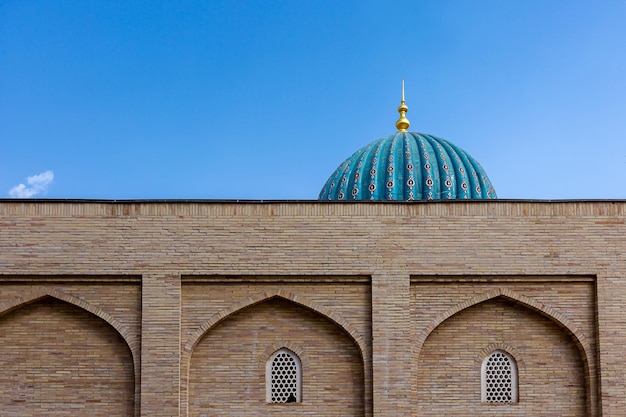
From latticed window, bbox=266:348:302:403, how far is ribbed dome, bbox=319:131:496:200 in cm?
672

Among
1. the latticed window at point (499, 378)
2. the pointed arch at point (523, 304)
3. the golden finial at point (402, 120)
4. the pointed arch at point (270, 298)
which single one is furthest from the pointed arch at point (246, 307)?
the golden finial at point (402, 120)

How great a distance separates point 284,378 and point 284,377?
11 millimetres

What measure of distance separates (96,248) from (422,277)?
312 cm

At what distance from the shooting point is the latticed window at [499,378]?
8867mm

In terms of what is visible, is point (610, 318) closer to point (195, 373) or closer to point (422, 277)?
point (422, 277)

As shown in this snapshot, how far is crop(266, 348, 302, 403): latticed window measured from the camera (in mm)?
8812

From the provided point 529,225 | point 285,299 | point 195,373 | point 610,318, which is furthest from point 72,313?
point 610,318

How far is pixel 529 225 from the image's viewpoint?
8883 millimetres

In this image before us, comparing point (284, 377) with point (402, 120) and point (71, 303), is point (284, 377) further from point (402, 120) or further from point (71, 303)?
point (402, 120)

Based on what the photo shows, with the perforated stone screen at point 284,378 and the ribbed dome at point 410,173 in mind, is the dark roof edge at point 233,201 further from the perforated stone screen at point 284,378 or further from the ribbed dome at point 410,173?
the ribbed dome at point 410,173

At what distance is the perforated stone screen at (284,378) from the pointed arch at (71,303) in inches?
52.0

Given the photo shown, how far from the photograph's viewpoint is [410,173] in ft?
50.9

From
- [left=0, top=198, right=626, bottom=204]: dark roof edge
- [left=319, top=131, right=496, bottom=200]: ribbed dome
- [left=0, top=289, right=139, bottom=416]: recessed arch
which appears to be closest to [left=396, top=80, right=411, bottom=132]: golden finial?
[left=319, top=131, right=496, bottom=200]: ribbed dome

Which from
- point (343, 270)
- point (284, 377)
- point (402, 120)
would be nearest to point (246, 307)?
point (284, 377)
